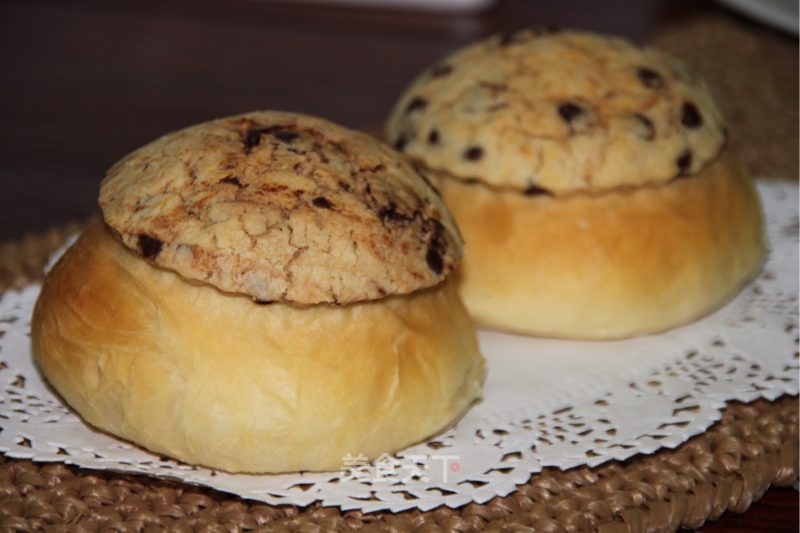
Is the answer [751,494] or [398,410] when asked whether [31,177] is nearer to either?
[398,410]

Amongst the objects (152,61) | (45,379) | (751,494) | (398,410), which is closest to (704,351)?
(751,494)

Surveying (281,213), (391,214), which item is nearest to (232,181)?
(281,213)

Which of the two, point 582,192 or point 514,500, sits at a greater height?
point 582,192

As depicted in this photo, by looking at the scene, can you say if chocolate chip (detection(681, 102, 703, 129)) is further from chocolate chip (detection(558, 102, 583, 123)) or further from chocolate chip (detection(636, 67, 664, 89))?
chocolate chip (detection(558, 102, 583, 123))

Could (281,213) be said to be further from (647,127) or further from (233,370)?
(647,127)

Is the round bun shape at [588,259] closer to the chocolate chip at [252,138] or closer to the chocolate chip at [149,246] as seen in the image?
the chocolate chip at [252,138]

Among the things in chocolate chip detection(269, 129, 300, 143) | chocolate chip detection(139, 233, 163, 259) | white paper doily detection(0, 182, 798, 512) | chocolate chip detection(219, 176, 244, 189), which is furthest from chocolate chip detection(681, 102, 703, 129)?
chocolate chip detection(139, 233, 163, 259)
